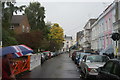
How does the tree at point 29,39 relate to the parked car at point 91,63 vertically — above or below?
above

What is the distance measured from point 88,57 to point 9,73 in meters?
8.02

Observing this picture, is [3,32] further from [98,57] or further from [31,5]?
[31,5]

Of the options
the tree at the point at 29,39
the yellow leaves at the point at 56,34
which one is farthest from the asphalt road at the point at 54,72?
the yellow leaves at the point at 56,34

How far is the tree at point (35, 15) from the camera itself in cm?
5366

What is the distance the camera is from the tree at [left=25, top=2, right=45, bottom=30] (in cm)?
5366

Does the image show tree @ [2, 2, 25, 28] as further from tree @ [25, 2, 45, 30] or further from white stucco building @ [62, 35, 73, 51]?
white stucco building @ [62, 35, 73, 51]

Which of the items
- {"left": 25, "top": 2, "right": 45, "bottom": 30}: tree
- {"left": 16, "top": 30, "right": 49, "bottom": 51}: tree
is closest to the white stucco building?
{"left": 25, "top": 2, "right": 45, "bottom": 30}: tree

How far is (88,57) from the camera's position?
13.1m

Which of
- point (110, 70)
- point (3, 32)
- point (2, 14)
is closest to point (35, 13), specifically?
point (2, 14)

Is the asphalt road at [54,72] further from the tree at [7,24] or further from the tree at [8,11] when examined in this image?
the tree at [8,11]

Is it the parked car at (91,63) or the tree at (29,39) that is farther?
the tree at (29,39)

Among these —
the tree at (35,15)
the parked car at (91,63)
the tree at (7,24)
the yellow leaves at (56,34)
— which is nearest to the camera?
the parked car at (91,63)

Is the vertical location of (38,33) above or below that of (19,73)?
above

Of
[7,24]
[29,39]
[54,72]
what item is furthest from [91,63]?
[29,39]
